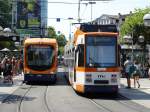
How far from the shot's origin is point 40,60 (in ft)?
123

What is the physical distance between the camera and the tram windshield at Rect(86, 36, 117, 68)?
26719 millimetres

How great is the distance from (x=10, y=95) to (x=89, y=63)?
14.5 feet

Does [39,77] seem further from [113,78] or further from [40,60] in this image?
[113,78]

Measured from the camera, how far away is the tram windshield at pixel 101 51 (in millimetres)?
26719

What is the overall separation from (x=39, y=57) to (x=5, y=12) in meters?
62.4

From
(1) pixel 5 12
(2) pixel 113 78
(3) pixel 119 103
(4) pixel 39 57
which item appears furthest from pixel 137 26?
(3) pixel 119 103

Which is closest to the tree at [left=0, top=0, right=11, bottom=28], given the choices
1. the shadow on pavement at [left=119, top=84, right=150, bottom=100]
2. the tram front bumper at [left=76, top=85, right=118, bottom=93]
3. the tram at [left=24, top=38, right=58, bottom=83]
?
the tram at [left=24, top=38, right=58, bottom=83]

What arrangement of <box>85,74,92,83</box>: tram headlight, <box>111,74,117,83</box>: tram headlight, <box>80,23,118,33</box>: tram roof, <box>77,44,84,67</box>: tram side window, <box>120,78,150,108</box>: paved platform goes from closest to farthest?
<box>120,78,150,108</box>: paved platform < <box>85,74,92,83</box>: tram headlight < <box>111,74,117,83</box>: tram headlight < <box>77,44,84,67</box>: tram side window < <box>80,23,118,33</box>: tram roof

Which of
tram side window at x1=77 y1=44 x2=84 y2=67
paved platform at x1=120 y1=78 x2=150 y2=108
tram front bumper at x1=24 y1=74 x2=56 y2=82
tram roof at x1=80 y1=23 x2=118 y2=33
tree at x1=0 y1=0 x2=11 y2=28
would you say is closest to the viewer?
paved platform at x1=120 y1=78 x2=150 y2=108

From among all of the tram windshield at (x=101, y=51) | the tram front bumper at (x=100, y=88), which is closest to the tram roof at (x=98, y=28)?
the tram windshield at (x=101, y=51)

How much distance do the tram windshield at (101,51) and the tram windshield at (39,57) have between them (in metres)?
10.6

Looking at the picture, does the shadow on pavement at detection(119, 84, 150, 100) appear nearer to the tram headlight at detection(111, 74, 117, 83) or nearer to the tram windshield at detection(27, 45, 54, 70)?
the tram headlight at detection(111, 74, 117, 83)

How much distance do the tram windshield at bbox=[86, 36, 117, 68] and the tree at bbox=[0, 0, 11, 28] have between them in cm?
6884

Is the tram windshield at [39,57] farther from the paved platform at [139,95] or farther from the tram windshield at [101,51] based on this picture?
the tram windshield at [101,51]
